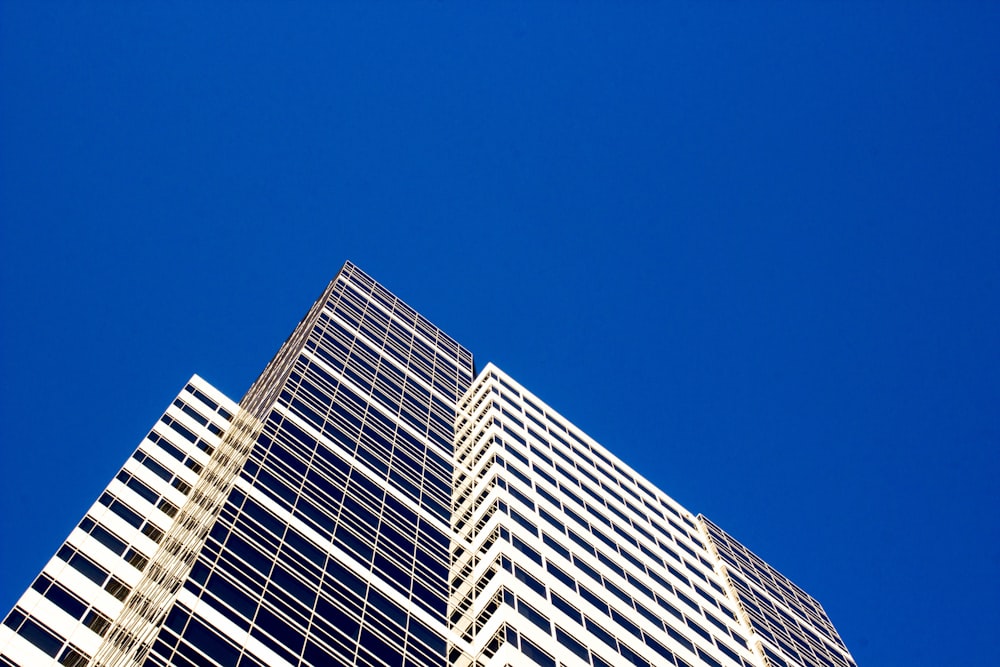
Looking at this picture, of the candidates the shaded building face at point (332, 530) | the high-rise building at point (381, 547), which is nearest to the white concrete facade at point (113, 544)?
the high-rise building at point (381, 547)

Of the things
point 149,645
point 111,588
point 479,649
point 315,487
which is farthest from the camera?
point 315,487

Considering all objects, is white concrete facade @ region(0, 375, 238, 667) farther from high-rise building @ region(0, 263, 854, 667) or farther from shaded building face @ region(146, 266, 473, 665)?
shaded building face @ region(146, 266, 473, 665)

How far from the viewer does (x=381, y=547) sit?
1880 inches

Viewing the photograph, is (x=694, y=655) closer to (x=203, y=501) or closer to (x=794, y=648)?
(x=794, y=648)

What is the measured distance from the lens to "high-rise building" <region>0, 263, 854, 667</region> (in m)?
38.2

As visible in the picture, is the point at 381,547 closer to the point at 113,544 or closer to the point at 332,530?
the point at 332,530

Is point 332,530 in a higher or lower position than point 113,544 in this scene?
higher

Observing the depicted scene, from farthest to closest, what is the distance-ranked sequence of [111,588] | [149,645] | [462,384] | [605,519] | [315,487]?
[462,384]
[605,519]
[315,487]
[111,588]
[149,645]

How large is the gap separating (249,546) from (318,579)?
3.08 meters

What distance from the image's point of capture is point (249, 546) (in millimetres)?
41344

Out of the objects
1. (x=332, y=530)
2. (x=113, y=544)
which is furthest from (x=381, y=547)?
(x=113, y=544)

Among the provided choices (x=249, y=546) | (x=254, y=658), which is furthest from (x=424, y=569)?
(x=254, y=658)

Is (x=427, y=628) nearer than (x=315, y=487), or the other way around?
(x=427, y=628)

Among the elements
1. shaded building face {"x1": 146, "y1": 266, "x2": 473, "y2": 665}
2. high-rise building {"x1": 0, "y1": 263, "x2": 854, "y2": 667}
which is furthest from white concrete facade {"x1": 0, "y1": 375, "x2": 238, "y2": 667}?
shaded building face {"x1": 146, "y1": 266, "x2": 473, "y2": 665}
